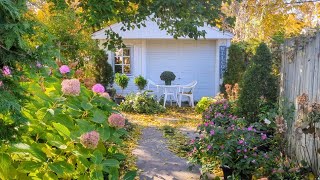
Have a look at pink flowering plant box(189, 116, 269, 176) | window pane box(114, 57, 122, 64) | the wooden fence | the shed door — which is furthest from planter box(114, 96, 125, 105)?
pink flowering plant box(189, 116, 269, 176)

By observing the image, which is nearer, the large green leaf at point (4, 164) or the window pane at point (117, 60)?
Result: the large green leaf at point (4, 164)

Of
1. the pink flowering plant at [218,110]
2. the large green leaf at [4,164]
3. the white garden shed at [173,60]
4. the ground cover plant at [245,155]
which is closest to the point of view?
the large green leaf at [4,164]

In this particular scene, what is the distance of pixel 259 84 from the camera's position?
634 cm

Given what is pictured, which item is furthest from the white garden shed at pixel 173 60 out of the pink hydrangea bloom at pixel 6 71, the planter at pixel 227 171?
the pink hydrangea bloom at pixel 6 71

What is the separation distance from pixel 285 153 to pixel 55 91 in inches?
142

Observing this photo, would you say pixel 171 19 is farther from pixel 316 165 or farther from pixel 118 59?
pixel 118 59

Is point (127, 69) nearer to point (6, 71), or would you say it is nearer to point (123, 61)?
point (123, 61)

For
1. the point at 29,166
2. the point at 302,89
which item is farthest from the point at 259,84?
the point at 29,166

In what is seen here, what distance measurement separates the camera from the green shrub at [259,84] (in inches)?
248

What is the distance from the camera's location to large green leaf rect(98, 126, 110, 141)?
7.00 ft

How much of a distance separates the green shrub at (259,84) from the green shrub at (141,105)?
505cm

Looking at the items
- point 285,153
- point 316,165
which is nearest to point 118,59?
point 285,153

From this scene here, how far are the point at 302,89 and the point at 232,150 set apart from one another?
1.27m

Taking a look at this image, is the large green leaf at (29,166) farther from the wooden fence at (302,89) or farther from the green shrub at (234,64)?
the green shrub at (234,64)
